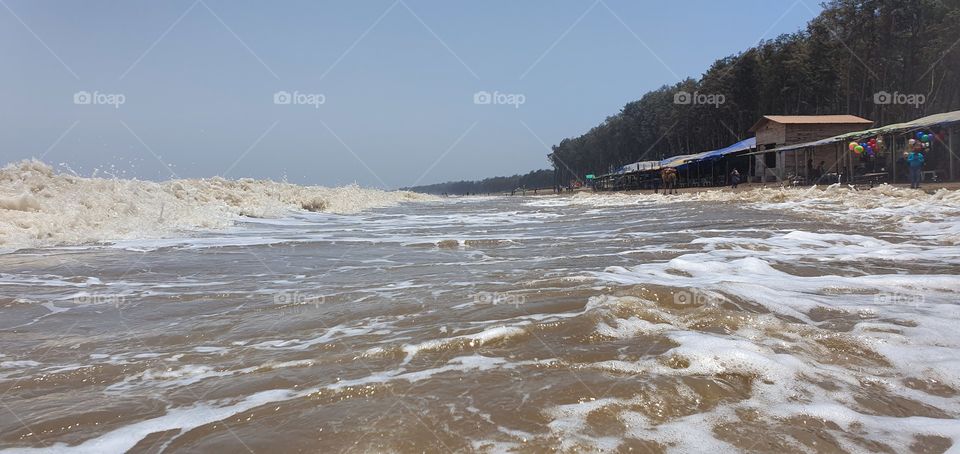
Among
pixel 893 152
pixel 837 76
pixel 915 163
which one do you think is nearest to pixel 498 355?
pixel 915 163

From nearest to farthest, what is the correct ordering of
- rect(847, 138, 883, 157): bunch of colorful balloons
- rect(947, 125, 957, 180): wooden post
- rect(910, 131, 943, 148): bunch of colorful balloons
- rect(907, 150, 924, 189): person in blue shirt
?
rect(907, 150, 924, 189): person in blue shirt
rect(910, 131, 943, 148): bunch of colorful balloons
rect(947, 125, 957, 180): wooden post
rect(847, 138, 883, 157): bunch of colorful balloons

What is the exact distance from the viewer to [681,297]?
13.5ft

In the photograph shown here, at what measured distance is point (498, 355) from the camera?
304cm

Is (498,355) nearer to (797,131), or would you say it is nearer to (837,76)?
(797,131)

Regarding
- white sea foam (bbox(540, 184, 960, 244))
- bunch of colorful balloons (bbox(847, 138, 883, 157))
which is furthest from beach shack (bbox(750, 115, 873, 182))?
white sea foam (bbox(540, 184, 960, 244))

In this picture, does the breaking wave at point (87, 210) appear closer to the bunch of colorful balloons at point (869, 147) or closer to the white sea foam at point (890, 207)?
the white sea foam at point (890, 207)

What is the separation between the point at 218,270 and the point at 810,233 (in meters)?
8.24

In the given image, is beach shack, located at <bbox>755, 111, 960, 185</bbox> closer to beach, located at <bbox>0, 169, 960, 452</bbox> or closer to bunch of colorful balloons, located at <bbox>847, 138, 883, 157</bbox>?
bunch of colorful balloons, located at <bbox>847, 138, 883, 157</bbox>

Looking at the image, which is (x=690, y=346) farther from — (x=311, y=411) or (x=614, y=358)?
(x=311, y=411)

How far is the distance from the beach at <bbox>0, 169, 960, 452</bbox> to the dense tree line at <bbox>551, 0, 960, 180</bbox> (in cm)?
3727

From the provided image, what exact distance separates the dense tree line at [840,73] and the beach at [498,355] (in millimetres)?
37266

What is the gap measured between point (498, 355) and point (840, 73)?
4798 centimetres

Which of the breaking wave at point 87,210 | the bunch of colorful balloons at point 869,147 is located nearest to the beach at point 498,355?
the breaking wave at point 87,210

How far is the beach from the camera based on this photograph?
2152 millimetres
